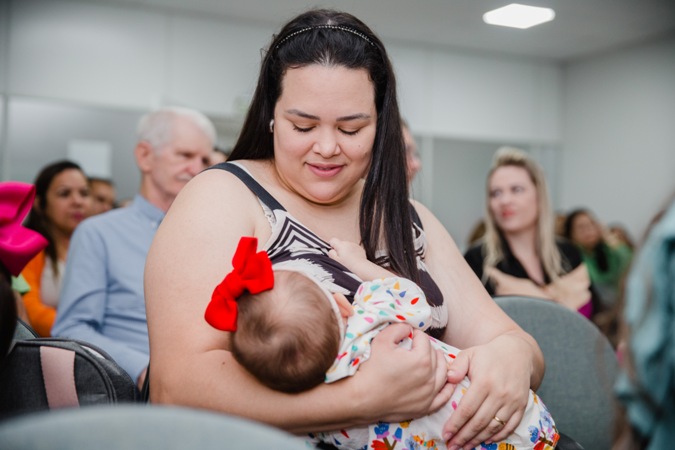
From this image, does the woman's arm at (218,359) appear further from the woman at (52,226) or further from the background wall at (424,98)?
the background wall at (424,98)

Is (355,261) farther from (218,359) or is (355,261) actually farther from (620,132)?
(620,132)

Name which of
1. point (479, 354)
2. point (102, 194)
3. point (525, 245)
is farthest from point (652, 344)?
point (102, 194)

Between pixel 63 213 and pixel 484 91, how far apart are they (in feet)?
19.5

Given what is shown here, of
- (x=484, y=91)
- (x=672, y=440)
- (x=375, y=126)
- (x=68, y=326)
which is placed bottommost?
(x=68, y=326)

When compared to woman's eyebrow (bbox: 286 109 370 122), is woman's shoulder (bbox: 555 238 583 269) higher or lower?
lower

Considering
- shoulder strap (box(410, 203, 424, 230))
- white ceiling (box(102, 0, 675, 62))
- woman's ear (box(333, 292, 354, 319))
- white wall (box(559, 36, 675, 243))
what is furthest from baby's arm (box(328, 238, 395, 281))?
white wall (box(559, 36, 675, 243))

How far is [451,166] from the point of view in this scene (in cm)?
806

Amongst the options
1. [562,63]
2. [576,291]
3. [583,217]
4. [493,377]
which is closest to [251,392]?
[493,377]

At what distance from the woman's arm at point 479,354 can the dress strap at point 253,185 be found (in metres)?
0.41

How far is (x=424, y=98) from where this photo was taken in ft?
26.2

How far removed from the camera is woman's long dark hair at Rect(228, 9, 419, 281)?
1449 mm

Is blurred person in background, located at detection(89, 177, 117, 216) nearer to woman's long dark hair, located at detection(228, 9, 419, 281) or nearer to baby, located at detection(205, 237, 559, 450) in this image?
woman's long dark hair, located at detection(228, 9, 419, 281)

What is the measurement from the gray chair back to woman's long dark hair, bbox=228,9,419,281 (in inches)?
18.4

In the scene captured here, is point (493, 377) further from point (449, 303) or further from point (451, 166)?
point (451, 166)
